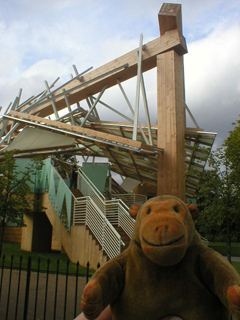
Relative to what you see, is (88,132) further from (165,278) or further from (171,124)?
(165,278)

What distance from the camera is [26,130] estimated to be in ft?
50.1

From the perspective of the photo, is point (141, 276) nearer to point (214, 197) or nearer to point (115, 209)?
point (214, 197)

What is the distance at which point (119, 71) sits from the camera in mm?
14234

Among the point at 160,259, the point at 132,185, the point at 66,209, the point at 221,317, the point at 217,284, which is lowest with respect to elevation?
the point at 221,317

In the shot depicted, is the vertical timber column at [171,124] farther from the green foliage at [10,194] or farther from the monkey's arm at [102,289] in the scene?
the monkey's arm at [102,289]

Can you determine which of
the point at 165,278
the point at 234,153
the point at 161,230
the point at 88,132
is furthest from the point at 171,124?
the point at 161,230

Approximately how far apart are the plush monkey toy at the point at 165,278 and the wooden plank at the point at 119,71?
36.7 ft

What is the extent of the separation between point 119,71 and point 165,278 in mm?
12577

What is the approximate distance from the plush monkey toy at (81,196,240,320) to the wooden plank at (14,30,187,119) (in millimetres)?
11191

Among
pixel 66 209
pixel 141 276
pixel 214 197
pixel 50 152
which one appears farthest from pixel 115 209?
pixel 141 276

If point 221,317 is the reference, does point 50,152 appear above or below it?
above

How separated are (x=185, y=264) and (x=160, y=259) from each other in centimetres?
38

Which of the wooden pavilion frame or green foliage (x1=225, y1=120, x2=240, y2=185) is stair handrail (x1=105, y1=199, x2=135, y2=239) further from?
green foliage (x1=225, y1=120, x2=240, y2=185)

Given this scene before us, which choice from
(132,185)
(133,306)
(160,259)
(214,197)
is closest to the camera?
(160,259)
